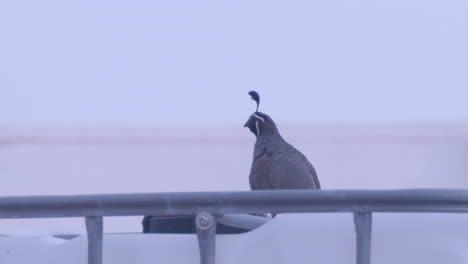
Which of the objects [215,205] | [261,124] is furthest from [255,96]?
[215,205]

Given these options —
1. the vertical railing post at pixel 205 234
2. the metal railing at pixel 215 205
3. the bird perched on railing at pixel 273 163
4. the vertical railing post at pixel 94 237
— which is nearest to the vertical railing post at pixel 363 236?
the metal railing at pixel 215 205

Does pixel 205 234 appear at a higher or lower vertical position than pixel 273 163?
lower

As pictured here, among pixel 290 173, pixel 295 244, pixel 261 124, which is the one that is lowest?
pixel 295 244

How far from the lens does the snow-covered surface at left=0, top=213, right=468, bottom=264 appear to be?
5.66 ft

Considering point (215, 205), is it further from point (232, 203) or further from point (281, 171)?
point (281, 171)

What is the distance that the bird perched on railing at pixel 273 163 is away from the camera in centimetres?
342

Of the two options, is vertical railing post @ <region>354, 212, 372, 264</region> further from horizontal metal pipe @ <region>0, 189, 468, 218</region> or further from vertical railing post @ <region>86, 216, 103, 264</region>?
vertical railing post @ <region>86, 216, 103, 264</region>

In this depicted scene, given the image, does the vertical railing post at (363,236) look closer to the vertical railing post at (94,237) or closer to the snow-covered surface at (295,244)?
the snow-covered surface at (295,244)

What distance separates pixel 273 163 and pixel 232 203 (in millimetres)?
1732

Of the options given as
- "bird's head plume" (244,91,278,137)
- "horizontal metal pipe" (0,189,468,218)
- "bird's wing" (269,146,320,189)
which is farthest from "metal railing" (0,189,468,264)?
"bird's head plume" (244,91,278,137)

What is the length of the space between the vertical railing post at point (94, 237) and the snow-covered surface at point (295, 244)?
0.11ft

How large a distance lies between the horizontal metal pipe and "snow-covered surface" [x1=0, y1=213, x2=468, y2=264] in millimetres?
34

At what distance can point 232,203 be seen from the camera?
5.84 feet

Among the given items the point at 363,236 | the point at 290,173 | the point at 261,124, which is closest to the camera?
the point at 363,236
